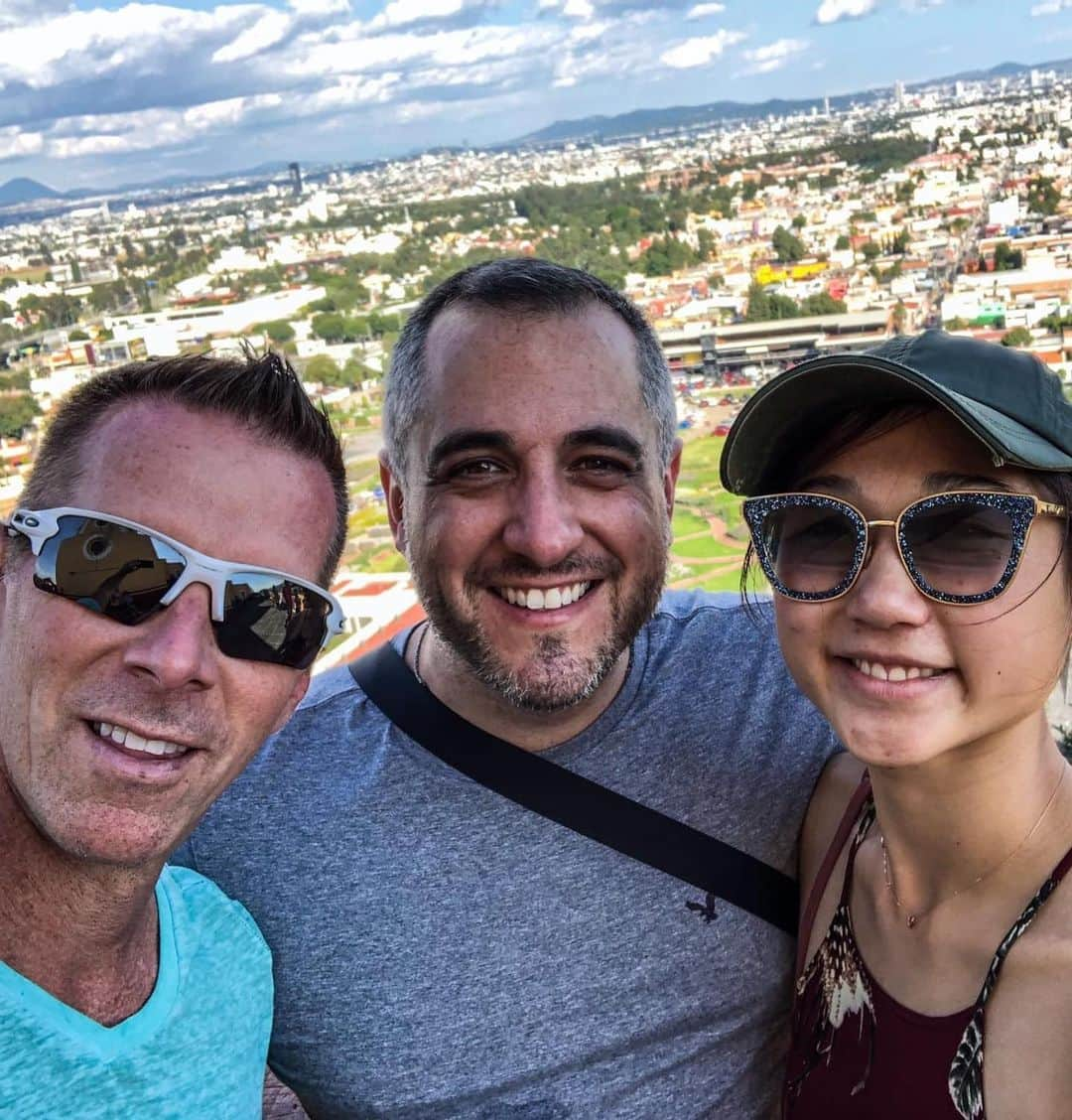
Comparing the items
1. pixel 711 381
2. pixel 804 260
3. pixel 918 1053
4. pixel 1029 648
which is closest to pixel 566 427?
pixel 1029 648

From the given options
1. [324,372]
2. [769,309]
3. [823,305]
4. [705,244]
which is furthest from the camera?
[705,244]

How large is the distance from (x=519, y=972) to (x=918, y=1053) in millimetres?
416

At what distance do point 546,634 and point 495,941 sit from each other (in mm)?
320

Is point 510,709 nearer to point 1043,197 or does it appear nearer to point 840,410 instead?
point 840,410

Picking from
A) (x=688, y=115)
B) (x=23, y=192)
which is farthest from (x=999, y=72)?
(x=23, y=192)

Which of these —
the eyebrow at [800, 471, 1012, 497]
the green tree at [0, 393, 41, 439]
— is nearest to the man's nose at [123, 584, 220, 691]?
the eyebrow at [800, 471, 1012, 497]

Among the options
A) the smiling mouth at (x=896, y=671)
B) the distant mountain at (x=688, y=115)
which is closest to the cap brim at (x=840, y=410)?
the smiling mouth at (x=896, y=671)

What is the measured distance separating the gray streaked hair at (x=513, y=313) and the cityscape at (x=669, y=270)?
0.21 meters

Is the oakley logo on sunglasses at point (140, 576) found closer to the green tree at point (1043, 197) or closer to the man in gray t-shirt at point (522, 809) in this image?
the man in gray t-shirt at point (522, 809)

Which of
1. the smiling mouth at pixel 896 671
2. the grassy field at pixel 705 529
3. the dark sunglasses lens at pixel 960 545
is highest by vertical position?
the dark sunglasses lens at pixel 960 545

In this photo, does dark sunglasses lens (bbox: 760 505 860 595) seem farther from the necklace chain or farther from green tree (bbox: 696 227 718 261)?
green tree (bbox: 696 227 718 261)

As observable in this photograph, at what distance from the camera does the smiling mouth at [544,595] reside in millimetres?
1255

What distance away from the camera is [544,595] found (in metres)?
1.26

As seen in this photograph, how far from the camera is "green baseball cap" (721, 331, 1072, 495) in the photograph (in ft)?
2.72
